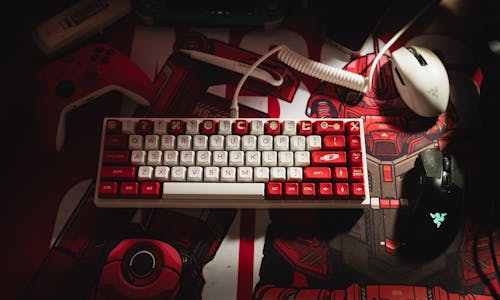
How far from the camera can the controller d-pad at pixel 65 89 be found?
81 centimetres

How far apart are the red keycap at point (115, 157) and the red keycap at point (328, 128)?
364 mm

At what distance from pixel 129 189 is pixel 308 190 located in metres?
0.33

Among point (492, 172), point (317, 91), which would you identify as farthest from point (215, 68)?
point (492, 172)

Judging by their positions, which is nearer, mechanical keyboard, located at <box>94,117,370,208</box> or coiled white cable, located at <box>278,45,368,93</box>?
mechanical keyboard, located at <box>94,117,370,208</box>

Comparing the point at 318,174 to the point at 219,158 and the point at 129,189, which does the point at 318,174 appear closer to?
the point at 219,158

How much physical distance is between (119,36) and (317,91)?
18.1 inches

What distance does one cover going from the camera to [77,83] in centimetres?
81

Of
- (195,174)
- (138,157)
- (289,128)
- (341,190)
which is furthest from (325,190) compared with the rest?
(138,157)

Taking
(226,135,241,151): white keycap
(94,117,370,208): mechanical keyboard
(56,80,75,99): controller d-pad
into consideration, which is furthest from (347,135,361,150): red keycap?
(56,80,75,99): controller d-pad

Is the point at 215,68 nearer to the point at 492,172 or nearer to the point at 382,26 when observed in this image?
the point at 382,26

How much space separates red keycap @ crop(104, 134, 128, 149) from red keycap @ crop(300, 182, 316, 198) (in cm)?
35

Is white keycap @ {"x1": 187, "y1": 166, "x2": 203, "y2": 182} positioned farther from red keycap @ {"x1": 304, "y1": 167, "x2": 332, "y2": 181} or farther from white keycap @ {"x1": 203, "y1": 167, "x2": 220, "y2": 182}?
red keycap @ {"x1": 304, "y1": 167, "x2": 332, "y2": 181}

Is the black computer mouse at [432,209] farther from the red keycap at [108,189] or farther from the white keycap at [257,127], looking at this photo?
the red keycap at [108,189]

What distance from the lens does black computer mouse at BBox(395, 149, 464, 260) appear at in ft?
2.41
